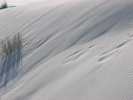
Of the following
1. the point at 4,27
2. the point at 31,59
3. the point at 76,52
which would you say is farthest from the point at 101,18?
the point at 4,27

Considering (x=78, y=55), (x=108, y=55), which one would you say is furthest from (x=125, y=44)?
(x=78, y=55)

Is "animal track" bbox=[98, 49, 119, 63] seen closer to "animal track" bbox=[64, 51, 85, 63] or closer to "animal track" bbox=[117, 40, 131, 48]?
"animal track" bbox=[117, 40, 131, 48]

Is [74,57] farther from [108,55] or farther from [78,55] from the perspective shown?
[108,55]

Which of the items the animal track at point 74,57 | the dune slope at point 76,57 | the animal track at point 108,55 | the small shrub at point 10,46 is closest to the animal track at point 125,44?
the dune slope at point 76,57

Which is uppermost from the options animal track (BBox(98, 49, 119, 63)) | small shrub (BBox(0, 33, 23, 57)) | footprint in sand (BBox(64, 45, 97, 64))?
animal track (BBox(98, 49, 119, 63))

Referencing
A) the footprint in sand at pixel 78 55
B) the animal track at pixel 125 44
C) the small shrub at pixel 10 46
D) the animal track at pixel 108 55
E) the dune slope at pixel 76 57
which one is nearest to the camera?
the dune slope at pixel 76 57

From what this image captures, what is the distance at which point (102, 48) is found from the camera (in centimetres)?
588

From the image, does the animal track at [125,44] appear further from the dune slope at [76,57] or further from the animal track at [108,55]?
the animal track at [108,55]

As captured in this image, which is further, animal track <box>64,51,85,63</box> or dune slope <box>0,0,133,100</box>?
animal track <box>64,51,85,63</box>

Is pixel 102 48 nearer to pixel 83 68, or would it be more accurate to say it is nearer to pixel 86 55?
pixel 86 55

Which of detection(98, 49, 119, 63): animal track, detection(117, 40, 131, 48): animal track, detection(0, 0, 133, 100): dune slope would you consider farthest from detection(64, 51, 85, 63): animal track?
detection(117, 40, 131, 48): animal track

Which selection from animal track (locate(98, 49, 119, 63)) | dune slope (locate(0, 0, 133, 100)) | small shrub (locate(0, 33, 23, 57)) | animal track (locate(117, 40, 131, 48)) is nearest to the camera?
dune slope (locate(0, 0, 133, 100))

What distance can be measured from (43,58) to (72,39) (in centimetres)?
109

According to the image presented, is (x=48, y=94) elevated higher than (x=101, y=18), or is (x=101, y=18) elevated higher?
(x=101, y=18)
